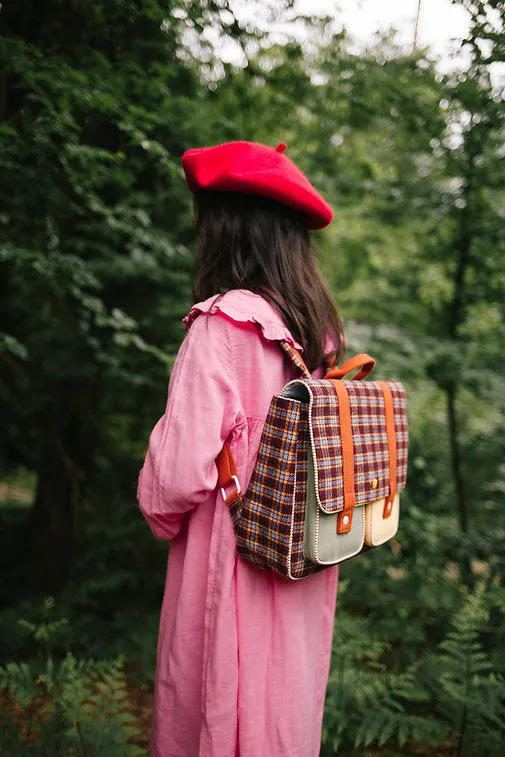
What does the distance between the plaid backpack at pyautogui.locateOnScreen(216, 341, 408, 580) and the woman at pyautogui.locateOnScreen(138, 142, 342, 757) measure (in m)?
0.09

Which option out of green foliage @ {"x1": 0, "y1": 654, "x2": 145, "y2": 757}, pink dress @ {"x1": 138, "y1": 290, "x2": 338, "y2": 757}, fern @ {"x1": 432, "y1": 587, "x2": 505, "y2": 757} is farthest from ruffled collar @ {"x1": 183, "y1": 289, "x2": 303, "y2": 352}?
fern @ {"x1": 432, "y1": 587, "x2": 505, "y2": 757}

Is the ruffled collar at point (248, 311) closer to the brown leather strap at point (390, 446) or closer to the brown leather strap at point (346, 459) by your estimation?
the brown leather strap at point (346, 459)

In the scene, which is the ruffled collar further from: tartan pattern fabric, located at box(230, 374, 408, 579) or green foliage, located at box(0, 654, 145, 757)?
green foliage, located at box(0, 654, 145, 757)

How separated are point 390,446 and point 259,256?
2.41 ft

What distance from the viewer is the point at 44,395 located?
385cm

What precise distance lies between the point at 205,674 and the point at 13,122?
2154 mm

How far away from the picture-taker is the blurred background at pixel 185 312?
2227mm

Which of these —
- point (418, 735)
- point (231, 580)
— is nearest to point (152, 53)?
point (231, 580)

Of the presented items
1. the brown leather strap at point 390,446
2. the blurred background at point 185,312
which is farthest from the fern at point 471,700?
the brown leather strap at point 390,446

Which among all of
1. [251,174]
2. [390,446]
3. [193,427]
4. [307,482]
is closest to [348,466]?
[307,482]

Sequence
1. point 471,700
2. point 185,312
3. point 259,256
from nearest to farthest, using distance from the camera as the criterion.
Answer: point 259,256 < point 471,700 < point 185,312

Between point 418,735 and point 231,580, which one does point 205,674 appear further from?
point 418,735

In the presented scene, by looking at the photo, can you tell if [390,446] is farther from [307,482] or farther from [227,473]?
[227,473]

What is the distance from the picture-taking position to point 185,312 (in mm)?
3340
